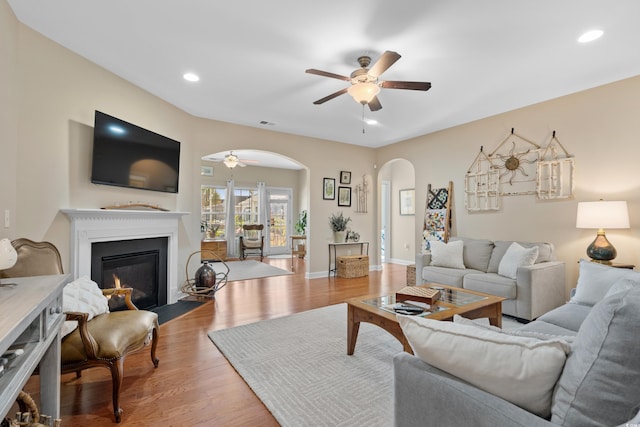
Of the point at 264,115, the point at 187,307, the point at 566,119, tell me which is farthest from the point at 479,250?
the point at 187,307

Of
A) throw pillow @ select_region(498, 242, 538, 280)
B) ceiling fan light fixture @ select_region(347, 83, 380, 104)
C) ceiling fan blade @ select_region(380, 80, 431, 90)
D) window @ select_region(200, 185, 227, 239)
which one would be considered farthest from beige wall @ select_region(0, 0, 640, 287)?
window @ select_region(200, 185, 227, 239)

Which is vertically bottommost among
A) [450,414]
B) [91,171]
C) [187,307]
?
[187,307]

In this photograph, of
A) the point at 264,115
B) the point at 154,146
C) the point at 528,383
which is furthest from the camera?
the point at 264,115

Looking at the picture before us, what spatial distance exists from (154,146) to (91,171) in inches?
33.1

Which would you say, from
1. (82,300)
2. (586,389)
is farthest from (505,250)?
(82,300)

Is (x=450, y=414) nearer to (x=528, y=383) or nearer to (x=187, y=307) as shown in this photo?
(x=528, y=383)

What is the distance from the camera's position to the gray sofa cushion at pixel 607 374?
76 centimetres

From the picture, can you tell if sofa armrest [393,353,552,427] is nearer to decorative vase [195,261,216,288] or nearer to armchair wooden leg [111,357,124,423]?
armchair wooden leg [111,357,124,423]

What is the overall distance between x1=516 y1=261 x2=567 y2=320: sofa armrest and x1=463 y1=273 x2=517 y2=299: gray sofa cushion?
72 mm

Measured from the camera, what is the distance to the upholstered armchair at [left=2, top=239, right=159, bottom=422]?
6.06 ft

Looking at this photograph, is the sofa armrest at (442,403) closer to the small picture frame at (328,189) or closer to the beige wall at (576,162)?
the beige wall at (576,162)

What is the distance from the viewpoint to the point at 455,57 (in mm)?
2865

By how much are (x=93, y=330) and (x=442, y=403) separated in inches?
83.7

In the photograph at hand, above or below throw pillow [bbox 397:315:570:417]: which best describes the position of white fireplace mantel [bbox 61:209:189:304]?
above
